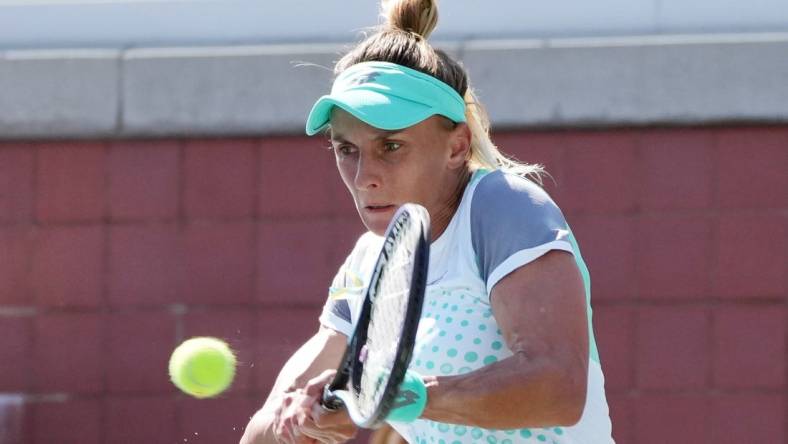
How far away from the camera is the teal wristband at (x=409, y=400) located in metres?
2.25

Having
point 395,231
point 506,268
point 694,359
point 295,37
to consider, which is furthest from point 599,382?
point 295,37

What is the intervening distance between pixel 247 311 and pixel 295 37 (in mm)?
1060

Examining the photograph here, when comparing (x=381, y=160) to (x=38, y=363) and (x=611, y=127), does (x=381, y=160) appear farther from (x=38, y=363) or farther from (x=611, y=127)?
(x=38, y=363)

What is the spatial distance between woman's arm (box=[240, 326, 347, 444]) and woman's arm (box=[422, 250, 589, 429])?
0.60m

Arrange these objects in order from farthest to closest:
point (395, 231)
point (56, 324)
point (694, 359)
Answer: point (56, 324), point (694, 359), point (395, 231)

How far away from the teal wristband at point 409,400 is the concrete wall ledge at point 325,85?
9.45ft

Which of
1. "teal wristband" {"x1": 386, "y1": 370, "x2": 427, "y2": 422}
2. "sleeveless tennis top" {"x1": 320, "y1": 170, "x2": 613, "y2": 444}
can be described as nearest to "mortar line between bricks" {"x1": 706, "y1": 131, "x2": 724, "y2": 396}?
"sleeveless tennis top" {"x1": 320, "y1": 170, "x2": 613, "y2": 444}

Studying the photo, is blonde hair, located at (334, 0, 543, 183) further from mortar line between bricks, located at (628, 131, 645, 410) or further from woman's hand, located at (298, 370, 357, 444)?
mortar line between bricks, located at (628, 131, 645, 410)

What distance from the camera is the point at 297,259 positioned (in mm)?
5387

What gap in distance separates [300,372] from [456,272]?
52 centimetres

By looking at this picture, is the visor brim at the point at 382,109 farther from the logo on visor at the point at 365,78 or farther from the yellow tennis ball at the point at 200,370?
the yellow tennis ball at the point at 200,370

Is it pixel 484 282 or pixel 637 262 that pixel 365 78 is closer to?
pixel 484 282

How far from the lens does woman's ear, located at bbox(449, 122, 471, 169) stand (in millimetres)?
2752

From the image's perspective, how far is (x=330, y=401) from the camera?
97.4 inches
